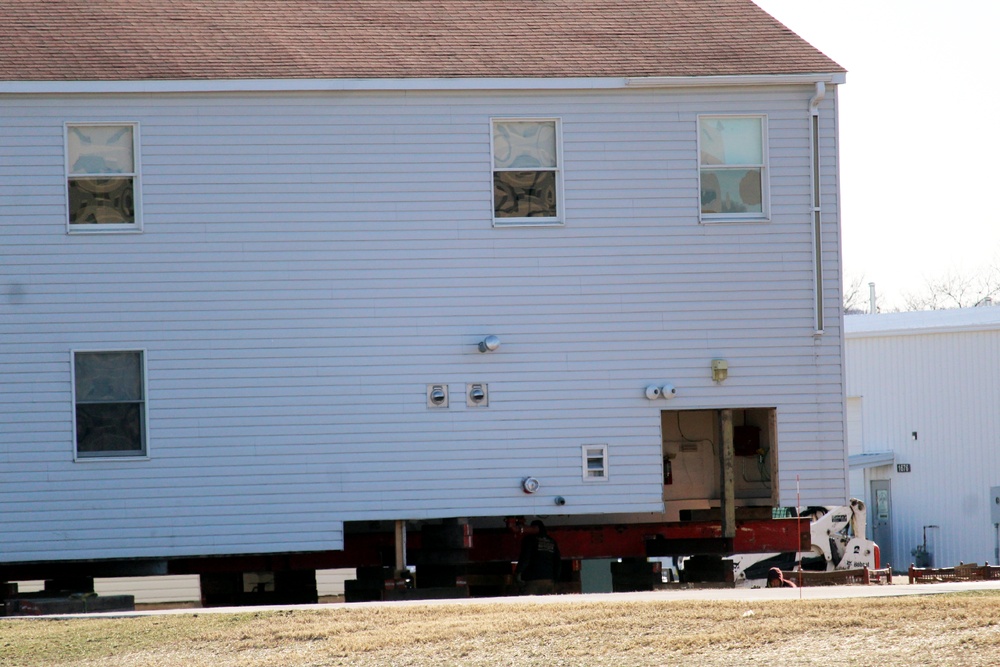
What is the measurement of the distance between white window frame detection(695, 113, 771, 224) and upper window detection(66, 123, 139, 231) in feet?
22.8

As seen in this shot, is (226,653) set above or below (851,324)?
below

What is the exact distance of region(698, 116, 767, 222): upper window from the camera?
57.0 feet

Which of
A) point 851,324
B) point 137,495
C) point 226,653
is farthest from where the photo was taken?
point 851,324

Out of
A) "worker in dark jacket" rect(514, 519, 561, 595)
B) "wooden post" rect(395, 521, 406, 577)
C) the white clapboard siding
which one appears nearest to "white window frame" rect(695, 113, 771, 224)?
"worker in dark jacket" rect(514, 519, 561, 595)

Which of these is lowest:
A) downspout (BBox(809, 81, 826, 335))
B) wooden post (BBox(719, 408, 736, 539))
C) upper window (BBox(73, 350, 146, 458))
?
wooden post (BBox(719, 408, 736, 539))

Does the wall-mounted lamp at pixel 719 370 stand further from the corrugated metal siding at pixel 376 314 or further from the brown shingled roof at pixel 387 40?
the brown shingled roof at pixel 387 40

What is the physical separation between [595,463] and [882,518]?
925 inches

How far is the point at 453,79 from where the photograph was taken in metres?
16.8

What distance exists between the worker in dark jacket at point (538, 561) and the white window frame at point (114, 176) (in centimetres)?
617

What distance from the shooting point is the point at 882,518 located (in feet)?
125

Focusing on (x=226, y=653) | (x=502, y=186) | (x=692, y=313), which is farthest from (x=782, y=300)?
(x=226, y=653)

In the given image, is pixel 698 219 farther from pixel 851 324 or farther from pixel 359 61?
pixel 851 324

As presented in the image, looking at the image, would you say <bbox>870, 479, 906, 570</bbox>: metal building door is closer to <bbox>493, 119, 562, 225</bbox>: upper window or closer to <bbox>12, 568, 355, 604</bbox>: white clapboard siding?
<bbox>12, 568, 355, 604</bbox>: white clapboard siding

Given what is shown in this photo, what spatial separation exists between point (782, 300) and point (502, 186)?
12.6 ft
